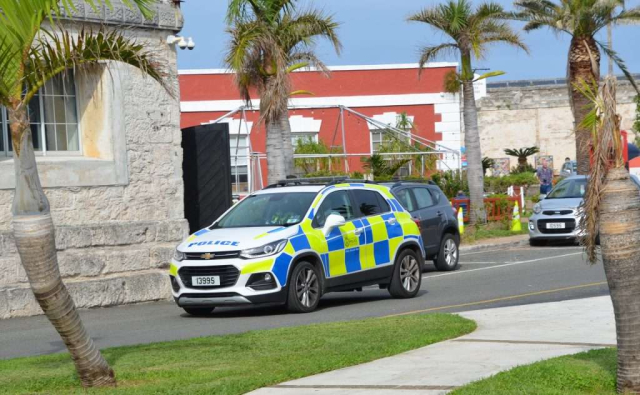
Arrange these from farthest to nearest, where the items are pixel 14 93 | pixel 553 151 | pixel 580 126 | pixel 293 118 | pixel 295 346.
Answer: pixel 553 151
pixel 293 118
pixel 295 346
pixel 14 93
pixel 580 126

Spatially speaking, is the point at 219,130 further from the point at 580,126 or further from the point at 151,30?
the point at 580,126

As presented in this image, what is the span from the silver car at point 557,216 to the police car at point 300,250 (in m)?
10.4

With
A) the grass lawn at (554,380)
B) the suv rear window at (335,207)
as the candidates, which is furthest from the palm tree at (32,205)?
the suv rear window at (335,207)

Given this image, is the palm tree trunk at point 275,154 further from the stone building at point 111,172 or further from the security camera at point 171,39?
the security camera at point 171,39

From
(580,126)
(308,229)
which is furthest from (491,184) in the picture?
(580,126)

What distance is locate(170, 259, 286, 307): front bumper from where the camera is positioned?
1353cm

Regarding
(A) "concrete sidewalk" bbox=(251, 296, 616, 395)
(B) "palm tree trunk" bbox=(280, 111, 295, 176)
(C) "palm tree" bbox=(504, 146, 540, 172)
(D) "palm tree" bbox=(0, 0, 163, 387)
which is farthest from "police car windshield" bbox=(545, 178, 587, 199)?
(C) "palm tree" bbox=(504, 146, 540, 172)

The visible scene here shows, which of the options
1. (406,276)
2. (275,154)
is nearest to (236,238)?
(406,276)

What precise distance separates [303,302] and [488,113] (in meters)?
41.2

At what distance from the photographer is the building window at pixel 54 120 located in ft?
51.4

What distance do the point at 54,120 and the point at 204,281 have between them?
13.1ft

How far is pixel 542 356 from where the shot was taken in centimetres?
876

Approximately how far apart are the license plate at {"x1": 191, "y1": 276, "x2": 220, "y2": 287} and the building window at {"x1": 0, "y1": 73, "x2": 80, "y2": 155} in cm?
359

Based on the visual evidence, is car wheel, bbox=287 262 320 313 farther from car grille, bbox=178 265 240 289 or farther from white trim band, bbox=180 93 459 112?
white trim band, bbox=180 93 459 112
